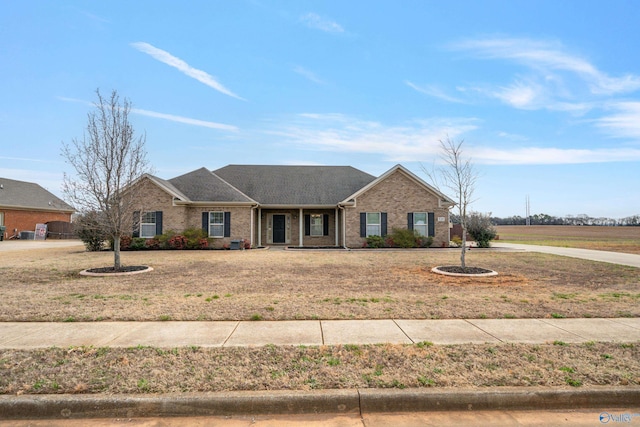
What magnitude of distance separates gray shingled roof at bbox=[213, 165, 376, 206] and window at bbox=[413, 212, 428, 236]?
185 inches

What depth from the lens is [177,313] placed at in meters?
6.32

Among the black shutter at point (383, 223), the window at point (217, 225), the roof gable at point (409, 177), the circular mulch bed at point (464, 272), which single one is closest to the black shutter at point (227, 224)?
the window at point (217, 225)

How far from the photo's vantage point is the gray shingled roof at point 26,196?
31.4 metres

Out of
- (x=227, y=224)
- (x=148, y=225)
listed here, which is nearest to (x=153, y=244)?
(x=148, y=225)

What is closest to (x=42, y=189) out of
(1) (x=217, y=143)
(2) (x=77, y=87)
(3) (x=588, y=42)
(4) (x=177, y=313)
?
(1) (x=217, y=143)

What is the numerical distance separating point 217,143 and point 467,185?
18.9m

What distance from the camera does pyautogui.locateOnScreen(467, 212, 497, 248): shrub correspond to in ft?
75.6

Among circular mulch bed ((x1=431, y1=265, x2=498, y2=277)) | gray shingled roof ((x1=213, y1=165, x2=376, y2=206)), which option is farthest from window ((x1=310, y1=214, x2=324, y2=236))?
circular mulch bed ((x1=431, y1=265, x2=498, y2=277))

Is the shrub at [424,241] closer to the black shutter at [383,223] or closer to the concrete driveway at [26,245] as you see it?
the black shutter at [383,223]

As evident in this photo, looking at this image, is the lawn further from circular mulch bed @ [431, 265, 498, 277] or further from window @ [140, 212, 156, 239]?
window @ [140, 212, 156, 239]

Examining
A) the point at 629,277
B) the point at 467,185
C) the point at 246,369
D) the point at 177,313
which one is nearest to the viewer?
the point at 246,369

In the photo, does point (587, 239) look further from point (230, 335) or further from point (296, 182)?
point (230, 335)

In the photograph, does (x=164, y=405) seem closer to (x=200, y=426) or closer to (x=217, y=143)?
(x=200, y=426)

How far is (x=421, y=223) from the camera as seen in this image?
73.4 ft
